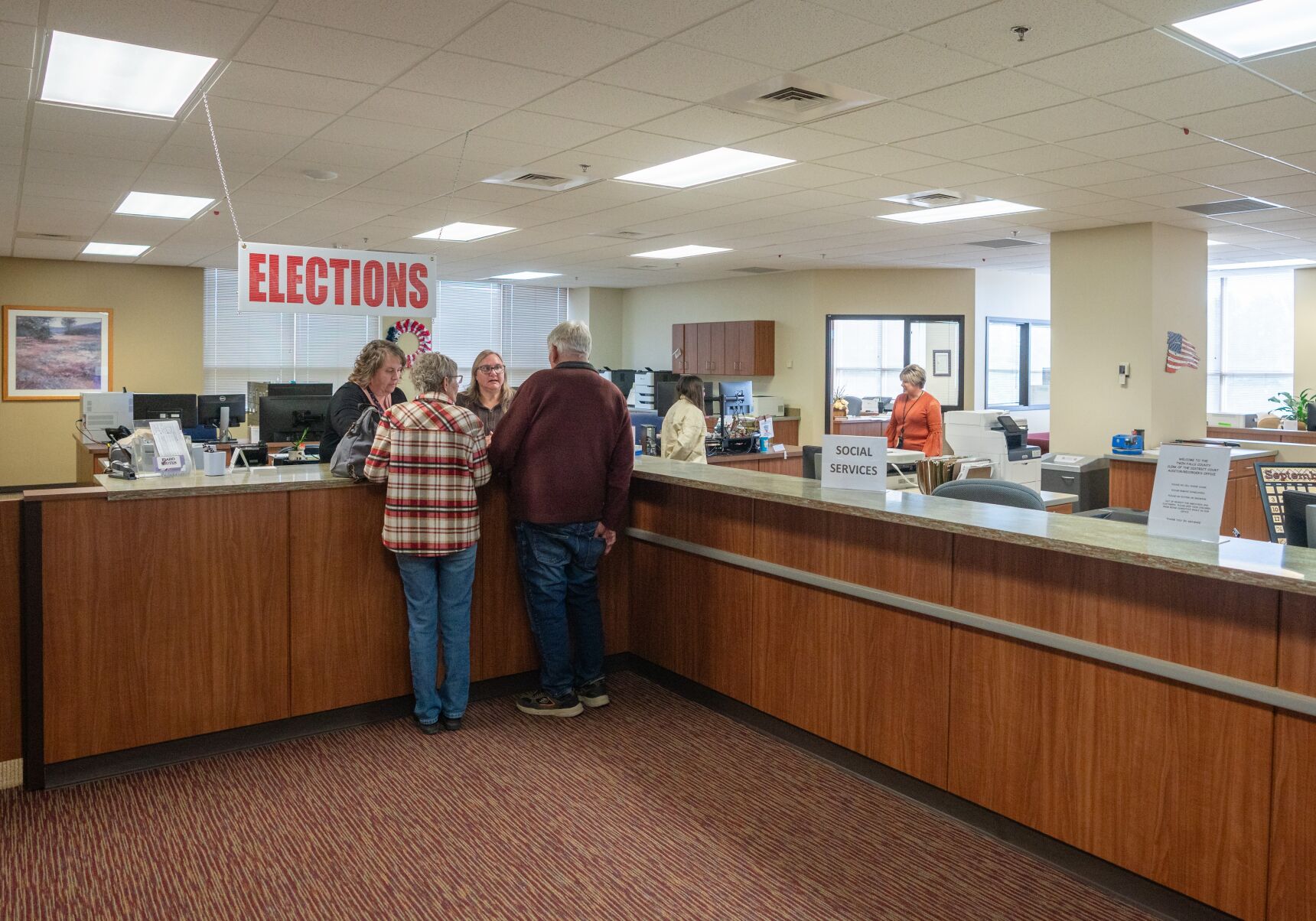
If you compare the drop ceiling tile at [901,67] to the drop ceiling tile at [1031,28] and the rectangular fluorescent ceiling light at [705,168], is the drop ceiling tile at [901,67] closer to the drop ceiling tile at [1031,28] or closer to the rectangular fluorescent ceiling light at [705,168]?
the drop ceiling tile at [1031,28]

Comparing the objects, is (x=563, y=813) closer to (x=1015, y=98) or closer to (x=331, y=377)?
(x=1015, y=98)

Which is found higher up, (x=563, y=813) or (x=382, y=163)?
(x=382, y=163)

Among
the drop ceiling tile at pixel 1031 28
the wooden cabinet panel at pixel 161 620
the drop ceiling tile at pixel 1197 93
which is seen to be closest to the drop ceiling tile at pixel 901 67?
the drop ceiling tile at pixel 1031 28

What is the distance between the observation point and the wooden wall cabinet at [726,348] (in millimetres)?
11891

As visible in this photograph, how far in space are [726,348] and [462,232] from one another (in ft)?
15.2

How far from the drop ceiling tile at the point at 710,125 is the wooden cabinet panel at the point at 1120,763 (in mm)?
2842

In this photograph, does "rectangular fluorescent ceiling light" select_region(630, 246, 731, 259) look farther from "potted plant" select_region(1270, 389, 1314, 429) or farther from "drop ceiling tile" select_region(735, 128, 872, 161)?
"potted plant" select_region(1270, 389, 1314, 429)

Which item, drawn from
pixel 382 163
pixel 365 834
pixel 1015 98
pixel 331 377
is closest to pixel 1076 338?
pixel 1015 98

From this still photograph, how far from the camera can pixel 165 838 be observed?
282 cm

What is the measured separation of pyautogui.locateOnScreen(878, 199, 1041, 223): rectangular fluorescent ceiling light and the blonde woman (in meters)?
4.52

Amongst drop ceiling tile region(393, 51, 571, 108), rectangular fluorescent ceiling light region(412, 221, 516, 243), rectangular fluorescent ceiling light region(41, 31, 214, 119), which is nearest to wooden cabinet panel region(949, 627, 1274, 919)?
drop ceiling tile region(393, 51, 571, 108)

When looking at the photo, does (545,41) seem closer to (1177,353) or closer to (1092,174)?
(1092,174)

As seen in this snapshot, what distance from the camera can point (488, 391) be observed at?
4.57 meters

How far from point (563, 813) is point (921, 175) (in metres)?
4.58
